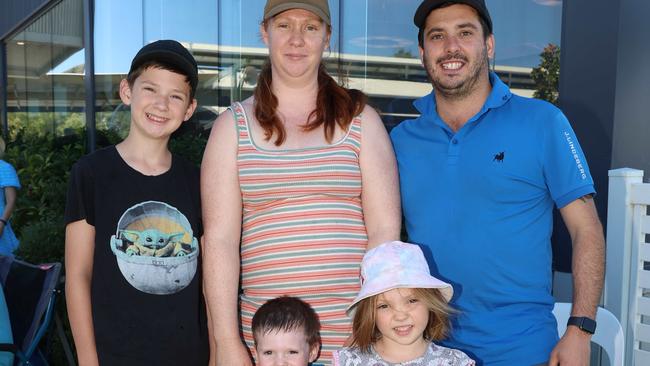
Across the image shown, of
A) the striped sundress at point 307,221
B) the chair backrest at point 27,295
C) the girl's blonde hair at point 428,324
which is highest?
the striped sundress at point 307,221

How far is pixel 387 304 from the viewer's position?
257 centimetres

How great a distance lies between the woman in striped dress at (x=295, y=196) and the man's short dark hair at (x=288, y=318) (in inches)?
1.1

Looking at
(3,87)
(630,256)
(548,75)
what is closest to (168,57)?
(630,256)

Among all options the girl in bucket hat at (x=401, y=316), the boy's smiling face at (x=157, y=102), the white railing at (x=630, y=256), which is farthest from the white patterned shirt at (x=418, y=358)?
the white railing at (x=630, y=256)

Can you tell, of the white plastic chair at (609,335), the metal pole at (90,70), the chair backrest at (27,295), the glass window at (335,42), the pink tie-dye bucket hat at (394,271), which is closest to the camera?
the pink tie-dye bucket hat at (394,271)

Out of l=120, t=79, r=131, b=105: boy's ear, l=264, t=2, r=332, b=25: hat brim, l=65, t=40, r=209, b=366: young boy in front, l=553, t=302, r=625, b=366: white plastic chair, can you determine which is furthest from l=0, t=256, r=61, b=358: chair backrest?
l=553, t=302, r=625, b=366: white plastic chair

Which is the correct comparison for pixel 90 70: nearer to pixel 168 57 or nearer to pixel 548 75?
pixel 548 75

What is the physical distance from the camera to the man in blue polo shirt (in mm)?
2557

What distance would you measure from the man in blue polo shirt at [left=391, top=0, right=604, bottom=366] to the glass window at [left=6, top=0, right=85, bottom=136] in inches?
327

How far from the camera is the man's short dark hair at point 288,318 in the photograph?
245 cm

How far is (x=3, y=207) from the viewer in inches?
235

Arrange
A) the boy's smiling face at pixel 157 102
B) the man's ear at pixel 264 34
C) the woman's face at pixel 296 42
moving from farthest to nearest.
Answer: the boy's smiling face at pixel 157 102 < the man's ear at pixel 264 34 < the woman's face at pixel 296 42

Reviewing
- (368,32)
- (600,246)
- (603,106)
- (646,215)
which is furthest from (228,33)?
(600,246)

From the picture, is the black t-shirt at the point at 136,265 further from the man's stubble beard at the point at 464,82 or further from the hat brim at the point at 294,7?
the man's stubble beard at the point at 464,82
